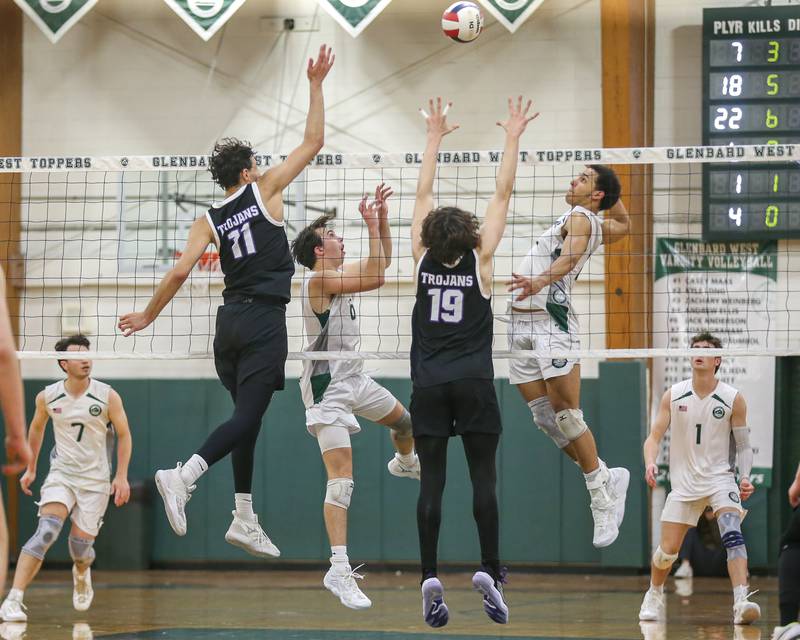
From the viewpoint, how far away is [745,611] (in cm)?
956

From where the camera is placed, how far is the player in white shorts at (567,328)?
8508 millimetres

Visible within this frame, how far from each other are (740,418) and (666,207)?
3893mm

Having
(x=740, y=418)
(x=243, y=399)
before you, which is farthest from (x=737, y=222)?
(x=243, y=399)

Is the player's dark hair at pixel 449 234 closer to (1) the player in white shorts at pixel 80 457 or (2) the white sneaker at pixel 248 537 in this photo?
(2) the white sneaker at pixel 248 537

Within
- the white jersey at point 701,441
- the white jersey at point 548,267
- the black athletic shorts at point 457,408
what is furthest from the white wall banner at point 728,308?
the black athletic shorts at point 457,408

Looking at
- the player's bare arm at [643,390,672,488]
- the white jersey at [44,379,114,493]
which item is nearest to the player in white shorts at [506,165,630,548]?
the player's bare arm at [643,390,672,488]

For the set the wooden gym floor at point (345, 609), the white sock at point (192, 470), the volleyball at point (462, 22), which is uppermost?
the volleyball at point (462, 22)

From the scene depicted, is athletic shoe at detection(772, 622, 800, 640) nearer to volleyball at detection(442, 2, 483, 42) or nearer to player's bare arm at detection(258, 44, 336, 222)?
player's bare arm at detection(258, 44, 336, 222)

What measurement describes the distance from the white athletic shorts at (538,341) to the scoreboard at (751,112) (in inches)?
160

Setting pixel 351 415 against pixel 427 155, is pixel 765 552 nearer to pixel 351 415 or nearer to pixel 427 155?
pixel 351 415

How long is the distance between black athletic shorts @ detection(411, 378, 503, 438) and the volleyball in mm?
2930

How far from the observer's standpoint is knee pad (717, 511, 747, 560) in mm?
9656

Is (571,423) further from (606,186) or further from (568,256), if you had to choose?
(606,186)

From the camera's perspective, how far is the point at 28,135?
1427 cm
